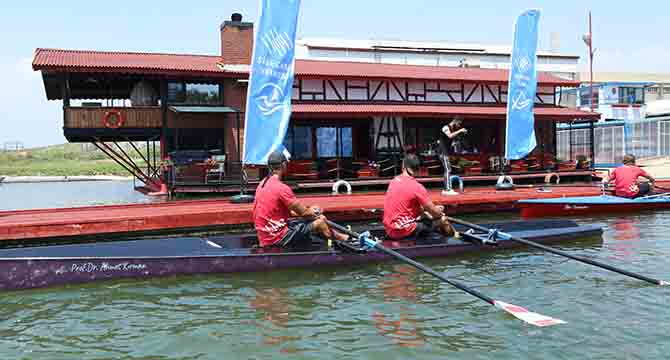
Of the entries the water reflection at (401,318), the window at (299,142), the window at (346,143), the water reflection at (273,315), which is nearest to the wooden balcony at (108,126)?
the window at (299,142)

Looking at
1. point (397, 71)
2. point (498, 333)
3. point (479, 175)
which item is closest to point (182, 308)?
point (498, 333)

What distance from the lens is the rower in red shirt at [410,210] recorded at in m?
9.30

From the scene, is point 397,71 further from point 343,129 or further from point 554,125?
point 554,125

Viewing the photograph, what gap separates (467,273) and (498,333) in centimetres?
287

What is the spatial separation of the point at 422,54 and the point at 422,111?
36734mm

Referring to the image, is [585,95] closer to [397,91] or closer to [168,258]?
[397,91]

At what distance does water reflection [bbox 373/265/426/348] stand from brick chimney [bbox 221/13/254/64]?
1560 cm

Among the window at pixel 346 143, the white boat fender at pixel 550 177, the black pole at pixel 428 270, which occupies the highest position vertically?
the window at pixel 346 143

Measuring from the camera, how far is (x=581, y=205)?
15125mm

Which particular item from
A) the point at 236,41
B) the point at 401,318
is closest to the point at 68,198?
the point at 236,41

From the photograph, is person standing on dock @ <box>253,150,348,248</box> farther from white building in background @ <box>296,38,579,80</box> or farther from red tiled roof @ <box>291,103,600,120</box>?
white building in background @ <box>296,38,579,80</box>

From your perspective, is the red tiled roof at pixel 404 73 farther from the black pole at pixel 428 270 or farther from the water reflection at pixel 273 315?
the water reflection at pixel 273 315

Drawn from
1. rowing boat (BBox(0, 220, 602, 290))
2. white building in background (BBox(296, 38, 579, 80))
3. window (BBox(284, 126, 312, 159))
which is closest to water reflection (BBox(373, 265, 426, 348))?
rowing boat (BBox(0, 220, 602, 290))

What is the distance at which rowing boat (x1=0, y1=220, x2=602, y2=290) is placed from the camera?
7.71m
